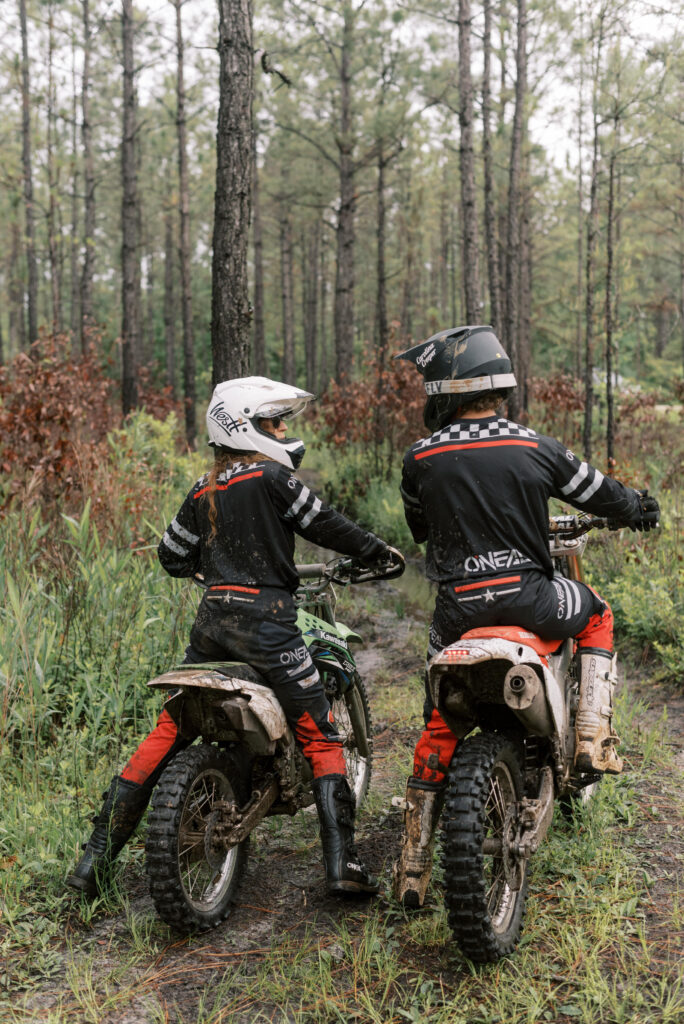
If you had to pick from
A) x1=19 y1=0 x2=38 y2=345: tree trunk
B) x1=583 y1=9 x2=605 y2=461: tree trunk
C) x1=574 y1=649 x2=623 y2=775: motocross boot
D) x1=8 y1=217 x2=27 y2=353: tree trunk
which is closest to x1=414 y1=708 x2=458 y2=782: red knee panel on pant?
x1=574 y1=649 x2=623 y2=775: motocross boot

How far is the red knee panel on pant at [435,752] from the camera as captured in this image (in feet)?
10.2

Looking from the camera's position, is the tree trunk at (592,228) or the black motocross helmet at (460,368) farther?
the tree trunk at (592,228)

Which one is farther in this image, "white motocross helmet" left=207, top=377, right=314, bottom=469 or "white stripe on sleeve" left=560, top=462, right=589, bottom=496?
"white motocross helmet" left=207, top=377, right=314, bottom=469

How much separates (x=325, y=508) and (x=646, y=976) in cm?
201

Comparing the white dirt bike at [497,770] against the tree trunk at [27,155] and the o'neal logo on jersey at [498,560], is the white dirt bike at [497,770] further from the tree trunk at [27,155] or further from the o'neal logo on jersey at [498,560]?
the tree trunk at [27,155]

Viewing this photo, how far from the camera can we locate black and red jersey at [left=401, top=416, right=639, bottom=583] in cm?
307

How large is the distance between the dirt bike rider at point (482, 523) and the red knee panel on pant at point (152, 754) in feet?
3.15

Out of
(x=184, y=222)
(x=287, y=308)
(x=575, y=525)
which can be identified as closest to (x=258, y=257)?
(x=184, y=222)

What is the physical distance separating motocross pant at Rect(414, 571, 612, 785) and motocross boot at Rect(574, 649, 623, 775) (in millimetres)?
205

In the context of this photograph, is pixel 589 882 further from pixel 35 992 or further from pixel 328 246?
pixel 328 246

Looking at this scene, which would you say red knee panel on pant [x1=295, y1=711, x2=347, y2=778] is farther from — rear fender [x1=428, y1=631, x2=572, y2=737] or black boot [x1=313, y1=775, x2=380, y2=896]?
rear fender [x1=428, y1=631, x2=572, y2=737]

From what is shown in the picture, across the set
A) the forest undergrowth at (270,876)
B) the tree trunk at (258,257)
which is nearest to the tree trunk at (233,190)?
the forest undergrowth at (270,876)

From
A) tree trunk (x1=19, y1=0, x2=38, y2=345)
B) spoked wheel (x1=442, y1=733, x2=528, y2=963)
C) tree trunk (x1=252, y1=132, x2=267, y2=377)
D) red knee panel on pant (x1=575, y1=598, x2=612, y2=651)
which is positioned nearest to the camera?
spoked wheel (x1=442, y1=733, x2=528, y2=963)

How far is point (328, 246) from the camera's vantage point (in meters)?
43.7
